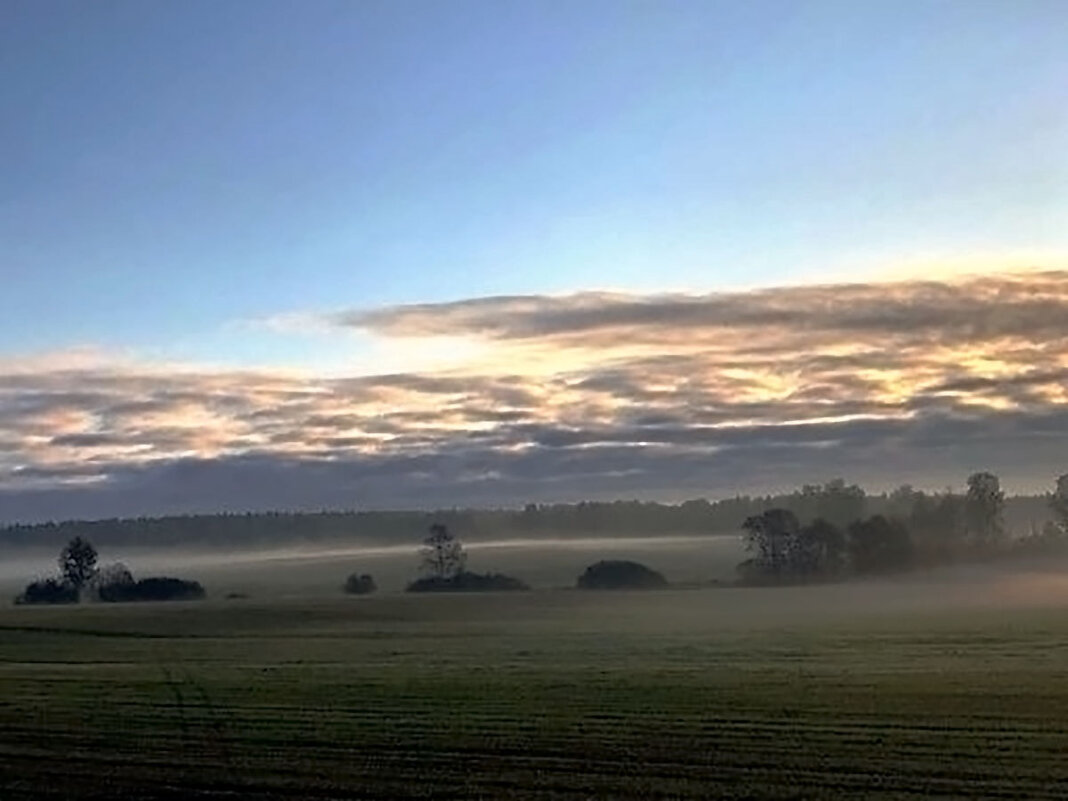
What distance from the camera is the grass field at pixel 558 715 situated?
29.1 m

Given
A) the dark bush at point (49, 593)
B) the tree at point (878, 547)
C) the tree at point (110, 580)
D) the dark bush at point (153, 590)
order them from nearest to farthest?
1. the tree at point (878, 547)
2. the dark bush at point (153, 590)
3. the tree at point (110, 580)
4. the dark bush at point (49, 593)

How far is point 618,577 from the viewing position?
482ft

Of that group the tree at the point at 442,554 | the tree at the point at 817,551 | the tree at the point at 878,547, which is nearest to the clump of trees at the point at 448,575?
the tree at the point at 442,554

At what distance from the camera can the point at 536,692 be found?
150 feet

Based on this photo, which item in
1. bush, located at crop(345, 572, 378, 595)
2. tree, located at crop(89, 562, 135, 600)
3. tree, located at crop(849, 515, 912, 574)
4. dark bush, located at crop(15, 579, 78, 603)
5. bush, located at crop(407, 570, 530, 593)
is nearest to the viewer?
bush, located at crop(407, 570, 530, 593)

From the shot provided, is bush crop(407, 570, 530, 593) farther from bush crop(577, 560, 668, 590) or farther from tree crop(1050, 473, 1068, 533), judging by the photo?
tree crop(1050, 473, 1068, 533)

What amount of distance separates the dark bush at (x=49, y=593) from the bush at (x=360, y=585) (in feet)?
92.9

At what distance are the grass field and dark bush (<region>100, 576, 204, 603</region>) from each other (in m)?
69.1

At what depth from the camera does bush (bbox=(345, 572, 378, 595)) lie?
150587 mm

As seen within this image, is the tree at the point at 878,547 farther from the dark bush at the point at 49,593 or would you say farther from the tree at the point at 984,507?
the dark bush at the point at 49,593

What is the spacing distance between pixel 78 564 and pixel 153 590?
13.7m

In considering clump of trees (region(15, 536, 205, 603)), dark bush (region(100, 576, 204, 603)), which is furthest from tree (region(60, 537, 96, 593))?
dark bush (region(100, 576, 204, 603))

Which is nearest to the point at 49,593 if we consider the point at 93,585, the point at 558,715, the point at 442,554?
the point at 93,585

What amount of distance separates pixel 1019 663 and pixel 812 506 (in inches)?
5854
